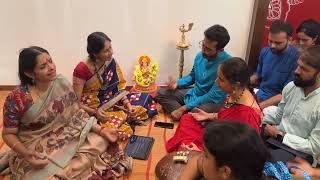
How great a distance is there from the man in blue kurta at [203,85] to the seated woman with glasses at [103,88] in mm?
317

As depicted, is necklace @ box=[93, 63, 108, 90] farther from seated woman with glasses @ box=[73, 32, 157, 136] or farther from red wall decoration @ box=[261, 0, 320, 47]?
red wall decoration @ box=[261, 0, 320, 47]

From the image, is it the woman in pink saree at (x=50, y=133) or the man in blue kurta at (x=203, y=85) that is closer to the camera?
the woman in pink saree at (x=50, y=133)

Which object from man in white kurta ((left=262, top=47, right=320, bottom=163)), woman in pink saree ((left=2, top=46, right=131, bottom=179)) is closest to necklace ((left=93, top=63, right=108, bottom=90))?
woman in pink saree ((left=2, top=46, right=131, bottom=179))

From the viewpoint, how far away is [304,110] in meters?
2.03

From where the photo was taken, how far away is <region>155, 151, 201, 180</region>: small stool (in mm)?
1679

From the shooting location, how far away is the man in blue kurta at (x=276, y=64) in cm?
267

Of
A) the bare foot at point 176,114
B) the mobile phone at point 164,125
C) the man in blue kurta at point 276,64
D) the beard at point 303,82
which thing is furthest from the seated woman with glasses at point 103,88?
the beard at point 303,82

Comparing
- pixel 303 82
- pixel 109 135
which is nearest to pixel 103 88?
pixel 109 135

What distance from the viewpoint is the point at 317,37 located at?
2.75 meters

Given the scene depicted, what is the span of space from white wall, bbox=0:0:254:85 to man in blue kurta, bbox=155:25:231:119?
52 centimetres

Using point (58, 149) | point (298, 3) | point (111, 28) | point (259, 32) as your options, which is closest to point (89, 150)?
point (58, 149)

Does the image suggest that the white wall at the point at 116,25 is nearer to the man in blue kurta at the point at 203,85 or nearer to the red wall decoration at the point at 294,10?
the red wall decoration at the point at 294,10

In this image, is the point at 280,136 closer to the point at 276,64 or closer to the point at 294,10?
the point at 276,64

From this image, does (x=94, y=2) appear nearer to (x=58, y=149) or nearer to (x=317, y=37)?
(x=58, y=149)
